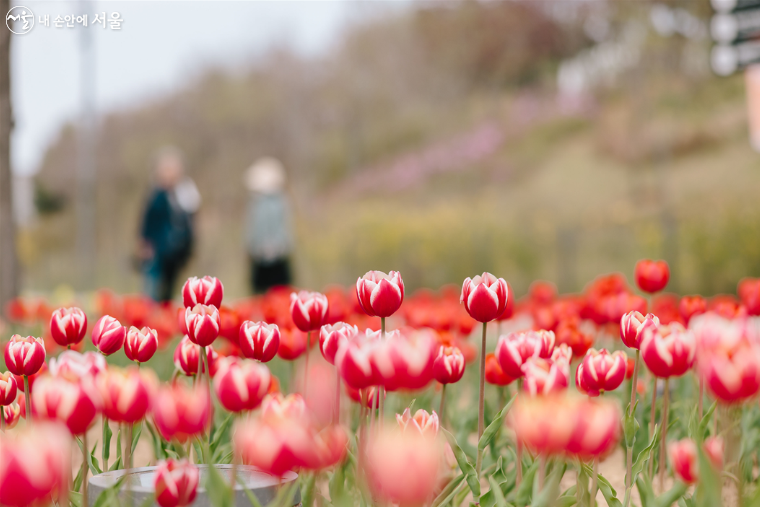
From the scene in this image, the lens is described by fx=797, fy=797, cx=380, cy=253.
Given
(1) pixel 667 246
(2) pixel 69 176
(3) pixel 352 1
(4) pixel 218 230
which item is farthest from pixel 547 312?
(2) pixel 69 176

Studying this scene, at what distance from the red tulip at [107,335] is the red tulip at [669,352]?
1.04 m

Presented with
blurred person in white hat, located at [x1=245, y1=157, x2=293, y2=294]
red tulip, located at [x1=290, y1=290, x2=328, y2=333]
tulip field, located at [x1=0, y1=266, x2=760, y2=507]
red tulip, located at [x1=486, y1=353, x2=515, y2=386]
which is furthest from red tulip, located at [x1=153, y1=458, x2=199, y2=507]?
blurred person in white hat, located at [x1=245, y1=157, x2=293, y2=294]

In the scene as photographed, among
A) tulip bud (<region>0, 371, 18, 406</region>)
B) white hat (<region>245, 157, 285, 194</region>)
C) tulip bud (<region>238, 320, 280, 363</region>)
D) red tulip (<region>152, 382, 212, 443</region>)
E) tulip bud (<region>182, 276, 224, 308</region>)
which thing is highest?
white hat (<region>245, 157, 285, 194</region>)

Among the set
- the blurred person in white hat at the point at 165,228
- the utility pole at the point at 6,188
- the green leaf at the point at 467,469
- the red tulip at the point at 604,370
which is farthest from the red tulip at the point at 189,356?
the blurred person in white hat at the point at 165,228

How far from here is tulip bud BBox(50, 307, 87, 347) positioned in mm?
1719

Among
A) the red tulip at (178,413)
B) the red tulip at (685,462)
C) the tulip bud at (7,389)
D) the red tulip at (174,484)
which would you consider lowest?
the red tulip at (685,462)

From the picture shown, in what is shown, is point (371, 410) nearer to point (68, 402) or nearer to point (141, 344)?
point (141, 344)

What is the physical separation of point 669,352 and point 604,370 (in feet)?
0.56

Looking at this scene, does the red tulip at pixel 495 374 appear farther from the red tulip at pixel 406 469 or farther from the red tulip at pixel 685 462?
the red tulip at pixel 406 469

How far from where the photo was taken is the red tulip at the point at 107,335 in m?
1.64

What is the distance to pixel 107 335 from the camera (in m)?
1.64

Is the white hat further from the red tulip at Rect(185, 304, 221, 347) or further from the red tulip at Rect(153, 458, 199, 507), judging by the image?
the red tulip at Rect(153, 458, 199, 507)

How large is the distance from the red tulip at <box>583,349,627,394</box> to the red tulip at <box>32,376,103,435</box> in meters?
0.91

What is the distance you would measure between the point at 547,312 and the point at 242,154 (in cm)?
2703
